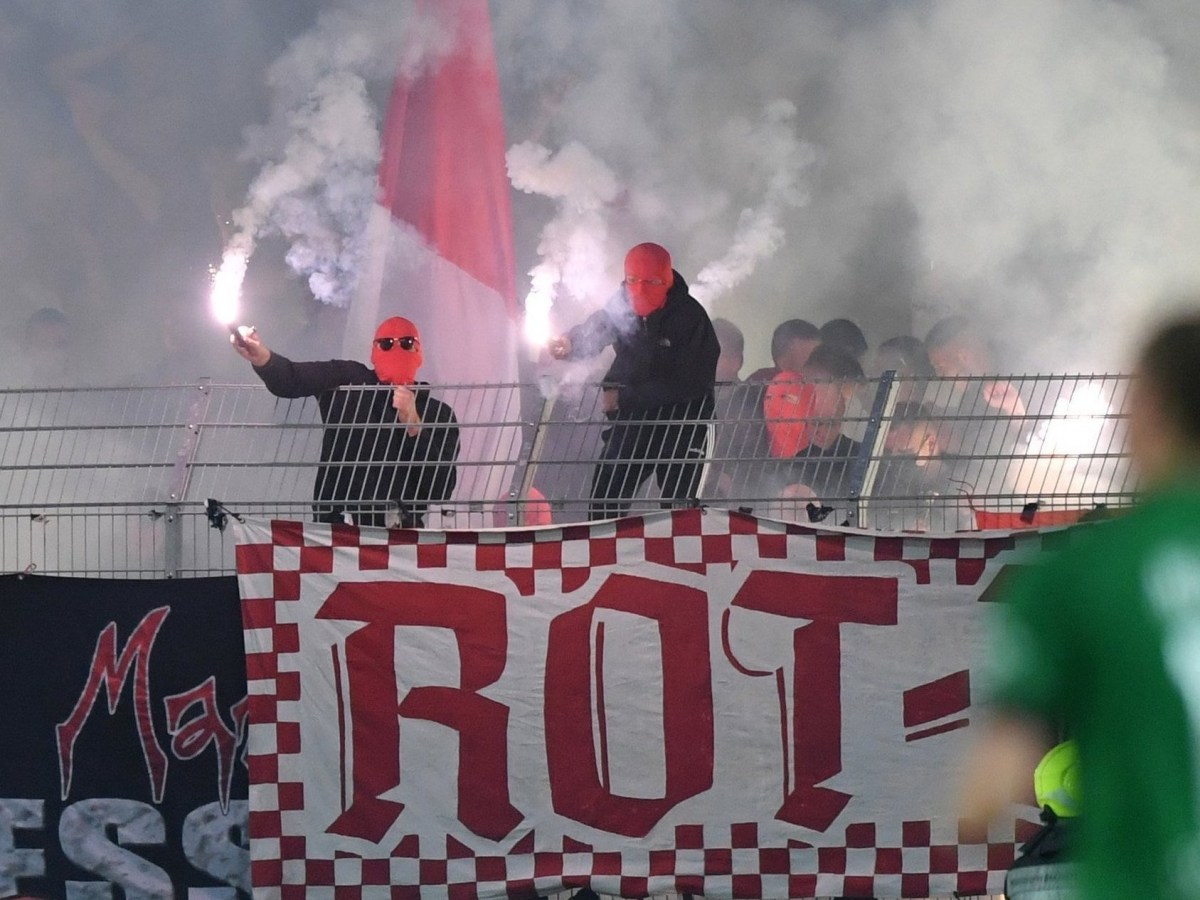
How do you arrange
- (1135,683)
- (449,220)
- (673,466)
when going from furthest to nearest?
(449,220), (673,466), (1135,683)

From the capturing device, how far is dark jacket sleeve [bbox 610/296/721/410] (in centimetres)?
650

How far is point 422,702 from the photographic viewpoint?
5.28 meters

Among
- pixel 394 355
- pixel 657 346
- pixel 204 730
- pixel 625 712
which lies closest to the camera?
pixel 625 712

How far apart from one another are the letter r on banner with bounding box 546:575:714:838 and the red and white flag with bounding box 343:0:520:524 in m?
7.20

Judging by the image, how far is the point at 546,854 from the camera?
5.18 metres

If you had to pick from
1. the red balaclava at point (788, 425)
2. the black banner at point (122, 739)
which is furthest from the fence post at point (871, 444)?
the black banner at point (122, 739)

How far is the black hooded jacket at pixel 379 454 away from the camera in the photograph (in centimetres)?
565

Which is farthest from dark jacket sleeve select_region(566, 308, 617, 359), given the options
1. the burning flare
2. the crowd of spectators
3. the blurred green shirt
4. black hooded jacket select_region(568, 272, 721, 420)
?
the blurred green shirt

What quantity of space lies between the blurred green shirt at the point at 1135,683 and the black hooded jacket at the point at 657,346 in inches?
152

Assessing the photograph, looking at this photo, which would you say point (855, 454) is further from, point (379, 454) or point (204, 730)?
point (204, 730)

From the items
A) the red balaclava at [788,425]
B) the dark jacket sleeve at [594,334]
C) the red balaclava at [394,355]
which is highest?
the dark jacket sleeve at [594,334]

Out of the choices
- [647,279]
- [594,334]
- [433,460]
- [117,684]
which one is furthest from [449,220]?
[117,684]

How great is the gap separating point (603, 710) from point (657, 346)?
82.6 inches

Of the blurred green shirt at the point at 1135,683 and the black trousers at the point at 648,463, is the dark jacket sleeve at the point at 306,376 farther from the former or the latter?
the blurred green shirt at the point at 1135,683
